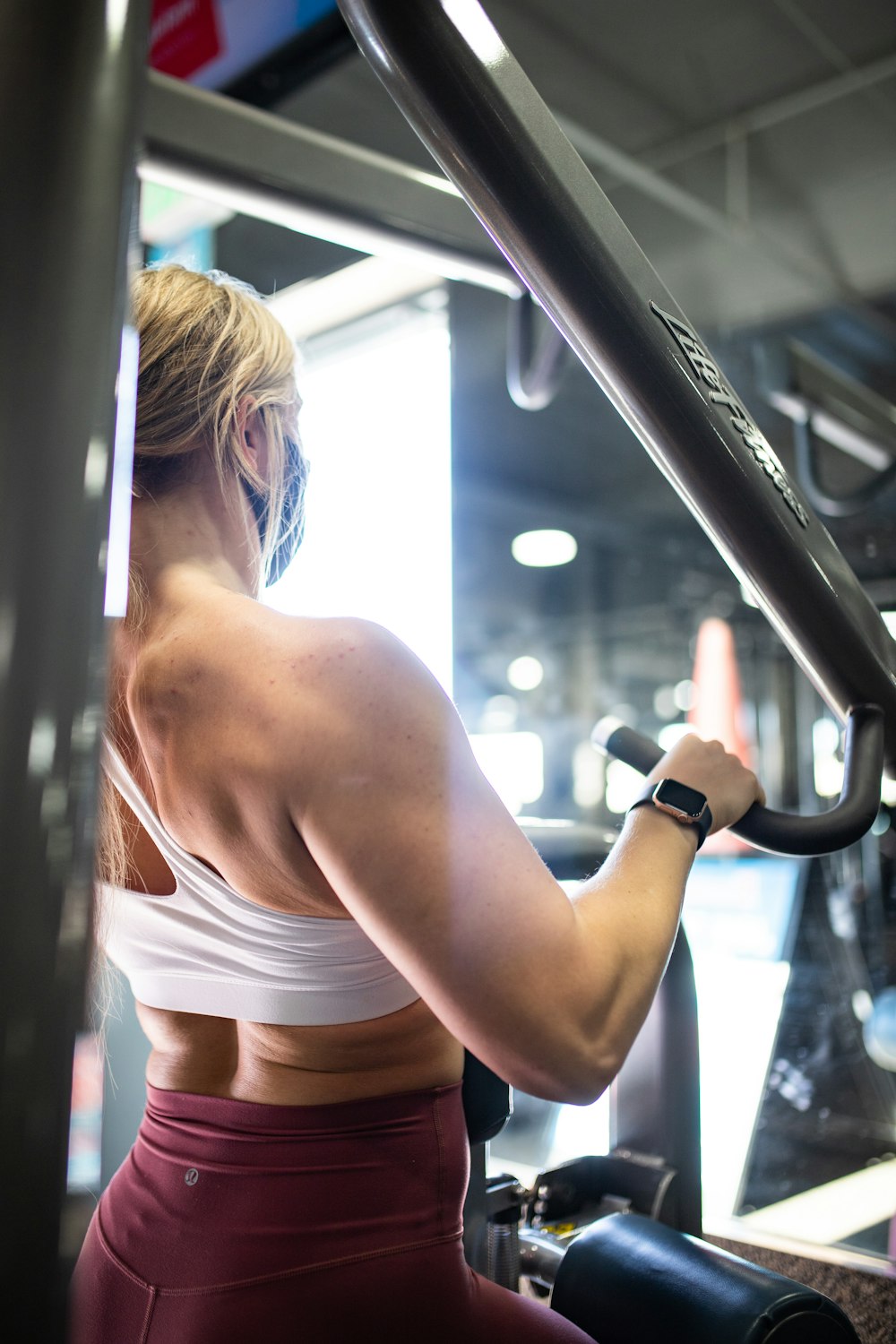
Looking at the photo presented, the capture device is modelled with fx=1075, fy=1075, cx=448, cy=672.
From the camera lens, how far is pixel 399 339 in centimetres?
327

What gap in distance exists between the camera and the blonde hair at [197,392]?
97 cm

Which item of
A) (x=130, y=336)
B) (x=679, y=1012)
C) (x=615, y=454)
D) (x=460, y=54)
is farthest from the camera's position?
(x=615, y=454)

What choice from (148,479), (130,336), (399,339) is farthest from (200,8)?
(130,336)

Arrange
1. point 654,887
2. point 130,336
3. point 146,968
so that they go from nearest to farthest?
point 130,336 < point 654,887 < point 146,968

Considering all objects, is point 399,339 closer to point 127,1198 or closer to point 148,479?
point 148,479

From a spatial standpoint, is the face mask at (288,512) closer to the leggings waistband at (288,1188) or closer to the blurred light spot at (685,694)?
the leggings waistband at (288,1188)

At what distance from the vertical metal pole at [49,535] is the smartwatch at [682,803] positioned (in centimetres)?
60

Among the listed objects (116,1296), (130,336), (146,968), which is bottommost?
(116,1296)

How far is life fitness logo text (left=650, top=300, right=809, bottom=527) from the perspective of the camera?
0.91m

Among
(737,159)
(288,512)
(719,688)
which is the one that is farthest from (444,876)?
(719,688)

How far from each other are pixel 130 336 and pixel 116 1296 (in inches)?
30.1

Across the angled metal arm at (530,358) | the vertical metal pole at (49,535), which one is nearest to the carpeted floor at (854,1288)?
the angled metal arm at (530,358)

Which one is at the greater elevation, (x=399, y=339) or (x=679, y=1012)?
(x=399, y=339)

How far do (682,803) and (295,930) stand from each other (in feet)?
1.08
